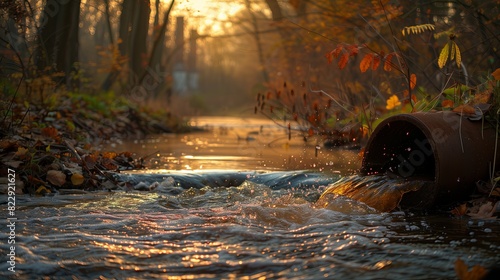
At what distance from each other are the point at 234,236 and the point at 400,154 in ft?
8.02

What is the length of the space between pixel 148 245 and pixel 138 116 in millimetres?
11761

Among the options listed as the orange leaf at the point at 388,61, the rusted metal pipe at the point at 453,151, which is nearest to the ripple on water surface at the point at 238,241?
the rusted metal pipe at the point at 453,151

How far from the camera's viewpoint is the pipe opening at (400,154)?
5691 millimetres

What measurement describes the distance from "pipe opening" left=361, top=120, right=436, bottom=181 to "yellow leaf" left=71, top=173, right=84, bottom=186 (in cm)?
248

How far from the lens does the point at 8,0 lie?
6961mm

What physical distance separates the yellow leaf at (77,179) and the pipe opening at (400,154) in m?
2.48

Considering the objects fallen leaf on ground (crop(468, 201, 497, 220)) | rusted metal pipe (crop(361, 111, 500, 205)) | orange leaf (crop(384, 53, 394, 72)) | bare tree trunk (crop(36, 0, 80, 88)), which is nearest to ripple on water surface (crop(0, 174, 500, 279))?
fallen leaf on ground (crop(468, 201, 497, 220))

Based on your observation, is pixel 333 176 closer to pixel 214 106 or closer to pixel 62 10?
pixel 62 10

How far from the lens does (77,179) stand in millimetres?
5988

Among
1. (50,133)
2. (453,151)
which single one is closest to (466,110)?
(453,151)

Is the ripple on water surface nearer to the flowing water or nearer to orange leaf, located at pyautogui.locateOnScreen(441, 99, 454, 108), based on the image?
the flowing water

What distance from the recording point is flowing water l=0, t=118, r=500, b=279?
330 cm

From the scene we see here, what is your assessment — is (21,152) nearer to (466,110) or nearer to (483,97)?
(466,110)

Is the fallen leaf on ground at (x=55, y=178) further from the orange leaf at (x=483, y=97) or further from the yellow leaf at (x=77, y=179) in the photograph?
the orange leaf at (x=483, y=97)
